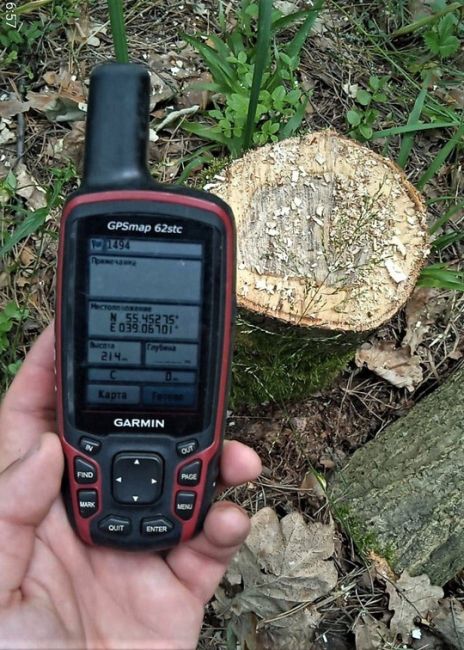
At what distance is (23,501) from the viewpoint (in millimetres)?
1394

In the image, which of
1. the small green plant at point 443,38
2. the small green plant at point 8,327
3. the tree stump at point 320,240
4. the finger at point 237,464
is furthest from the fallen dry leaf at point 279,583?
the small green plant at point 443,38

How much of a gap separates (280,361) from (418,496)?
0.56m

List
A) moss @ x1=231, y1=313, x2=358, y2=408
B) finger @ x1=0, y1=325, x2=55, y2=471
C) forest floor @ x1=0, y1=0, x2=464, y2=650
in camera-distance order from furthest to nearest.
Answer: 1. forest floor @ x1=0, y1=0, x2=464, y2=650
2. moss @ x1=231, y1=313, x2=358, y2=408
3. finger @ x1=0, y1=325, x2=55, y2=471

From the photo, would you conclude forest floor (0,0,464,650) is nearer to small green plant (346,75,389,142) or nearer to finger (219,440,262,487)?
small green plant (346,75,389,142)

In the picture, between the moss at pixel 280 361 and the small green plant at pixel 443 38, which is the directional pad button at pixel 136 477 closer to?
the moss at pixel 280 361

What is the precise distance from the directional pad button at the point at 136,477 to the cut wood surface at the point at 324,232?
52cm

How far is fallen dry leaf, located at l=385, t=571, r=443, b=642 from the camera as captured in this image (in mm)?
2168

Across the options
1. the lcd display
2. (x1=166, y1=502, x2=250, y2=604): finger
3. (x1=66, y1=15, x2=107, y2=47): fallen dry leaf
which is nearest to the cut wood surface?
the lcd display

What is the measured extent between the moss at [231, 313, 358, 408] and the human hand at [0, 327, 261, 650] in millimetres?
456

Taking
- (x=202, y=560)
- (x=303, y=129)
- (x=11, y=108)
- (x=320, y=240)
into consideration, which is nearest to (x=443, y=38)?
(x=303, y=129)

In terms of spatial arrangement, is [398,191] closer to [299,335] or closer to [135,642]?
[299,335]

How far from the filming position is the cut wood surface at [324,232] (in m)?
1.89

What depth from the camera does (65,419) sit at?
1513mm

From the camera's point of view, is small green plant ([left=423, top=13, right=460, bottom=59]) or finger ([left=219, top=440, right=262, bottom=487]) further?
small green plant ([left=423, top=13, right=460, bottom=59])
